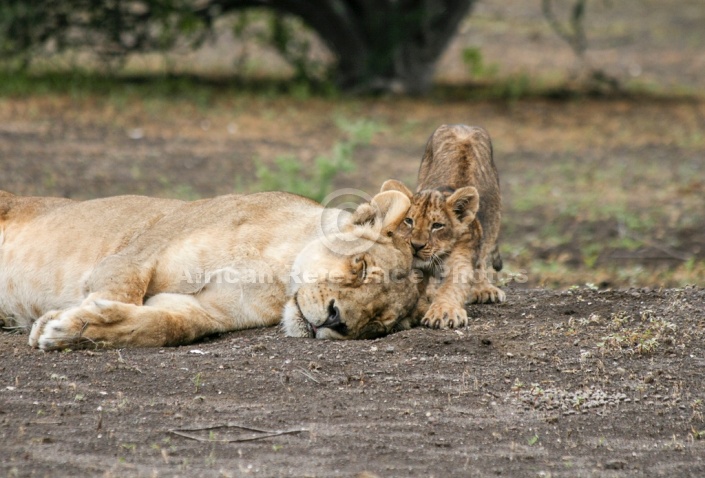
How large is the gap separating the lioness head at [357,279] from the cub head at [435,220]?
8.1 inches

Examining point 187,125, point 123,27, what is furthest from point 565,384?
point 123,27

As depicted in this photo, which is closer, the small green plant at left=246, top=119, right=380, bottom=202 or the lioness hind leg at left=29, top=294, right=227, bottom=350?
the lioness hind leg at left=29, top=294, right=227, bottom=350

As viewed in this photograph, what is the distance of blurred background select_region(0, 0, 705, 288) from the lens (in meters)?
9.02

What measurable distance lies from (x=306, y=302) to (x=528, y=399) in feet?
3.57

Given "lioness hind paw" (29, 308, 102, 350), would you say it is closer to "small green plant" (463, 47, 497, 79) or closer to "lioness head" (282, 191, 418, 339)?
"lioness head" (282, 191, 418, 339)

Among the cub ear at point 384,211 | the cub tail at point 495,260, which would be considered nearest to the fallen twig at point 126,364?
the cub ear at point 384,211

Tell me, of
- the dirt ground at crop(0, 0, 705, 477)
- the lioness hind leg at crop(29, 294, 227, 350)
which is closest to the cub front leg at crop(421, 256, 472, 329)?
the dirt ground at crop(0, 0, 705, 477)

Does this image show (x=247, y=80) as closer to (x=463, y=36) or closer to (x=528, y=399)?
(x=463, y=36)

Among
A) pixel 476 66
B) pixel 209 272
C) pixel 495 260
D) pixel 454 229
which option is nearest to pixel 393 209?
pixel 454 229

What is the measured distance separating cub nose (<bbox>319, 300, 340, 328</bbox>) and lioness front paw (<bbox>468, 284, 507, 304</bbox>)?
4.23ft

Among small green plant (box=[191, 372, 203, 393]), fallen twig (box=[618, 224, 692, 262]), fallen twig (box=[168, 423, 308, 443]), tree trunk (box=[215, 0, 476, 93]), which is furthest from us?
tree trunk (box=[215, 0, 476, 93])

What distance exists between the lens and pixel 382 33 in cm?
1530

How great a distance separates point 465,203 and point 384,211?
2.26 ft

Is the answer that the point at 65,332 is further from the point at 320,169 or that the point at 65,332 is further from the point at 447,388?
the point at 320,169
